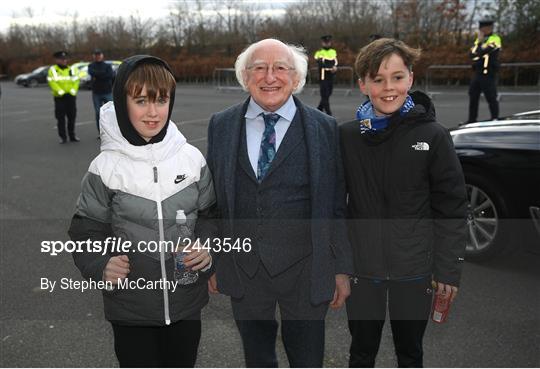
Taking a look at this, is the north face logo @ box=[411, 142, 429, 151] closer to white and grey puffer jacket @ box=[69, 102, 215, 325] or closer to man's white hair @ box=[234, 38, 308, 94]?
man's white hair @ box=[234, 38, 308, 94]

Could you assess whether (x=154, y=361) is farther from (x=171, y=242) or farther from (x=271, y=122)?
(x=271, y=122)

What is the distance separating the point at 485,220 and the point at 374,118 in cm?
236

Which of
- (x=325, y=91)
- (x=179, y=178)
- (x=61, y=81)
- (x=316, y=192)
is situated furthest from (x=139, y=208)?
(x=325, y=91)

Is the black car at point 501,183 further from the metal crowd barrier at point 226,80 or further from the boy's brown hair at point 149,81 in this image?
the metal crowd barrier at point 226,80

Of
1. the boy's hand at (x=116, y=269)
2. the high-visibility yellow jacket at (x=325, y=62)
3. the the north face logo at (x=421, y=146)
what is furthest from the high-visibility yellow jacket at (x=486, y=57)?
the boy's hand at (x=116, y=269)

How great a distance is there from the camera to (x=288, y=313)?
7.42 feet

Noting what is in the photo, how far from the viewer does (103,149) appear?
6.38 ft

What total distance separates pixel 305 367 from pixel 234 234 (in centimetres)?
69

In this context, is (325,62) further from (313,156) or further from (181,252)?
(181,252)

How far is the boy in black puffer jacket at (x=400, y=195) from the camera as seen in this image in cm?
215

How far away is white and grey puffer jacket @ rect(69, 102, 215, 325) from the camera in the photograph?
191 centimetres

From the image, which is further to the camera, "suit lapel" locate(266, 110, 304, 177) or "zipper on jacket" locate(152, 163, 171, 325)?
"suit lapel" locate(266, 110, 304, 177)

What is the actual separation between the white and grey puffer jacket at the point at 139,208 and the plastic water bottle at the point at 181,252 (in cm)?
2

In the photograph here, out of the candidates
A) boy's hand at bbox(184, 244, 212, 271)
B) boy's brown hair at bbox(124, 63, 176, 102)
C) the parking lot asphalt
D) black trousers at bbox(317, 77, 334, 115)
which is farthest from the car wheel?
black trousers at bbox(317, 77, 334, 115)
